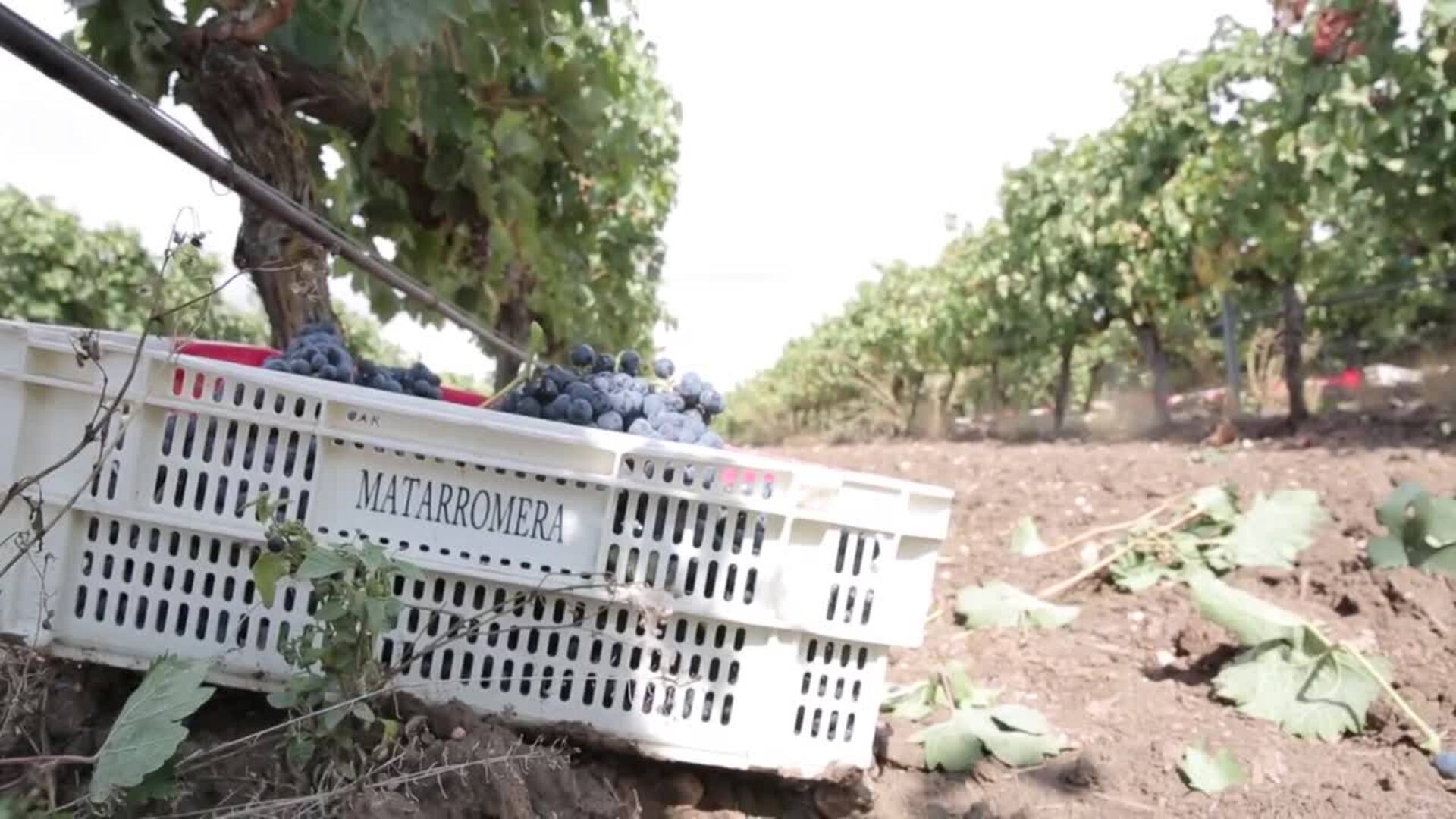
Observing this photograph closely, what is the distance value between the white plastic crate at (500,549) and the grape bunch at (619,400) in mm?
169

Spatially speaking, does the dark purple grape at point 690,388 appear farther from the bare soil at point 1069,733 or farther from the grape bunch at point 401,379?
the bare soil at point 1069,733

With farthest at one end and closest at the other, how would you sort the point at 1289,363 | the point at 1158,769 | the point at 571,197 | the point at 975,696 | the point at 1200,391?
the point at 1200,391 < the point at 1289,363 < the point at 571,197 < the point at 975,696 < the point at 1158,769

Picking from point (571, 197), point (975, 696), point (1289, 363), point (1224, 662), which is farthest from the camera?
point (1289, 363)

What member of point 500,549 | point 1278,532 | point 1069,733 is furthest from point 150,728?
point 1278,532

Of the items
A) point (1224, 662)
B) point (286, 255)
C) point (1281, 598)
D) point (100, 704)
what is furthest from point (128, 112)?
point (1281, 598)

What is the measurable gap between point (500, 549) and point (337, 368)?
443mm

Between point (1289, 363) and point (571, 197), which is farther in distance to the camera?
point (1289, 363)

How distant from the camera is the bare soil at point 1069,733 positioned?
1354 mm

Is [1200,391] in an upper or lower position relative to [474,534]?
upper

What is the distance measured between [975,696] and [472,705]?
4.04 ft

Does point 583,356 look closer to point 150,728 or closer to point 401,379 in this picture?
point 401,379

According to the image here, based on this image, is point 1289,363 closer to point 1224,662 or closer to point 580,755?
point 1224,662

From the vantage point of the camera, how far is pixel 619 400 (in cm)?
179

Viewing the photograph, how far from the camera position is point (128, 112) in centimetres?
103
